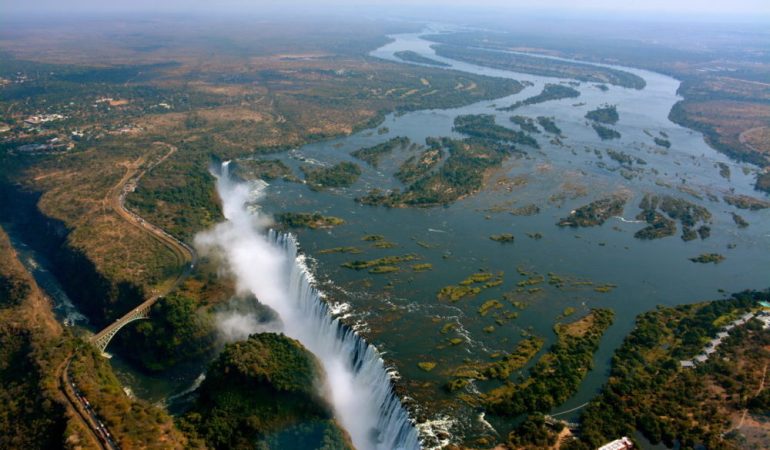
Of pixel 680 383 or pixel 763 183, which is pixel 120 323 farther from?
pixel 763 183

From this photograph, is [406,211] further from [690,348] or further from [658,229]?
[690,348]

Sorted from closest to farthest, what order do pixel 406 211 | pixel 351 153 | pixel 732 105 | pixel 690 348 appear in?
pixel 690 348, pixel 406 211, pixel 351 153, pixel 732 105

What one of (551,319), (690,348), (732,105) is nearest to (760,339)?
(690,348)

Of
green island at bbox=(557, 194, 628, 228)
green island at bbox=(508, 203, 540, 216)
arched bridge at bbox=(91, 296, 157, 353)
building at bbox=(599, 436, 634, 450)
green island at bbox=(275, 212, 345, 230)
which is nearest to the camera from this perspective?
building at bbox=(599, 436, 634, 450)

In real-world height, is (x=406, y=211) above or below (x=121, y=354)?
above

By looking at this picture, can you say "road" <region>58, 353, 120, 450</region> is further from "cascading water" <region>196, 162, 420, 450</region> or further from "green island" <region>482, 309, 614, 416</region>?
"green island" <region>482, 309, 614, 416</region>

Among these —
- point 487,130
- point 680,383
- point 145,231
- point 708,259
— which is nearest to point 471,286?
point 680,383

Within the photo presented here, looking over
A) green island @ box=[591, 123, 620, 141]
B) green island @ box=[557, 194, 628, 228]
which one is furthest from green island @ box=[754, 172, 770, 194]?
green island @ box=[591, 123, 620, 141]
